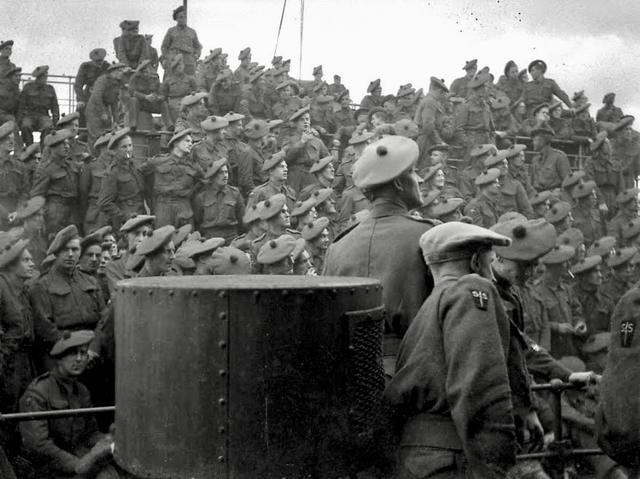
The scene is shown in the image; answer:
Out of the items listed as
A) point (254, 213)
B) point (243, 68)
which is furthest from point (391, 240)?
point (243, 68)

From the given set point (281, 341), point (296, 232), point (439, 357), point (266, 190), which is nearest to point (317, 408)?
point (281, 341)

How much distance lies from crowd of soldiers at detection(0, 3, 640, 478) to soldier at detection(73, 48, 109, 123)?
0.14 ft

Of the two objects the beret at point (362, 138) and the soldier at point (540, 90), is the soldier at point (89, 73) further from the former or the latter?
the soldier at point (540, 90)

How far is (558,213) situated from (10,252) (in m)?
8.55

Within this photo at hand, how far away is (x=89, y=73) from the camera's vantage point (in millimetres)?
16812

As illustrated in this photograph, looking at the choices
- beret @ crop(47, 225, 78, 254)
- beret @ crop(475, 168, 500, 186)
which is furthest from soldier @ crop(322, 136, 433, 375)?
beret @ crop(475, 168, 500, 186)

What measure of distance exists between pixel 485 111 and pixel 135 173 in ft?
26.8

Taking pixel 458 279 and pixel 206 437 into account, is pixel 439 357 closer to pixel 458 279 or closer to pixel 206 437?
pixel 458 279

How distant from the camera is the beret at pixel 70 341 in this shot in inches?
276

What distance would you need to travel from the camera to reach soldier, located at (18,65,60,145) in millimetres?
15492

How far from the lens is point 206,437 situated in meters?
3.26

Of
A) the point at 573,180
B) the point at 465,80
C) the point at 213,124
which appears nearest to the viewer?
the point at 213,124

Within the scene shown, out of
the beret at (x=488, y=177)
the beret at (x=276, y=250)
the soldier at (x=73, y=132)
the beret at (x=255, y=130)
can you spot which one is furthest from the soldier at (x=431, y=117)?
the beret at (x=276, y=250)

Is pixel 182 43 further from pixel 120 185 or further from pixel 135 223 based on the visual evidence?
pixel 135 223
